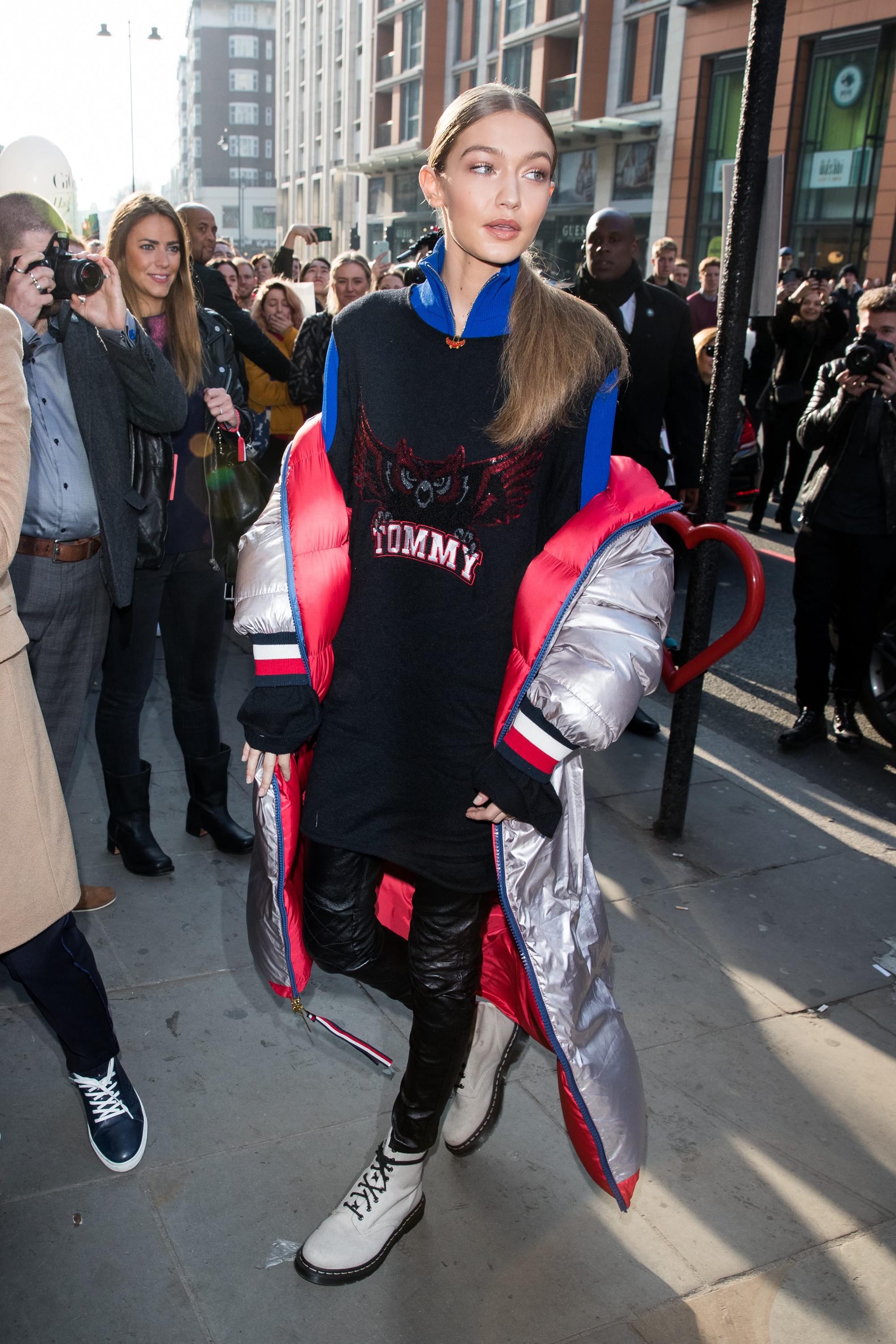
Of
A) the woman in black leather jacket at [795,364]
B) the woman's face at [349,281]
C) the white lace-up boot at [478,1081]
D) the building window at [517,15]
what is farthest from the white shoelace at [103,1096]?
the building window at [517,15]

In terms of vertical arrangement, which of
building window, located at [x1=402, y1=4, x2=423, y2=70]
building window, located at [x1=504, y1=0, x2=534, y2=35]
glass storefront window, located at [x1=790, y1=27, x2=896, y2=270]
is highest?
building window, located at [x1=402, y1=4, x2=423, y2=70]

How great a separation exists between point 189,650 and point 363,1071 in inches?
65.5

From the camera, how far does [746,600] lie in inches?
149

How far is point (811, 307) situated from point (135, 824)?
24.9ft

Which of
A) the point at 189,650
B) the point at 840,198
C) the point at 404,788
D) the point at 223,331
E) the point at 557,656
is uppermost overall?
the point at 840,198

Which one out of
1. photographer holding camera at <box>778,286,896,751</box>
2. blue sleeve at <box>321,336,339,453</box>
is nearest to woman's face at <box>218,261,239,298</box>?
photographer holding camera at <box>778,286,896,751</box>

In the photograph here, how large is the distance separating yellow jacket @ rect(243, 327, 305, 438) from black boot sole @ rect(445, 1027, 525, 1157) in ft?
13.0

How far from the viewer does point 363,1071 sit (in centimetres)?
283

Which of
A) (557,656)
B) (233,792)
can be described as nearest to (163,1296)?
(557,656)

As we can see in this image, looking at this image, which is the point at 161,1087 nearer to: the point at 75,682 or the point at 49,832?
the point at 49,832

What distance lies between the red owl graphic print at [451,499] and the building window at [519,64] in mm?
36450

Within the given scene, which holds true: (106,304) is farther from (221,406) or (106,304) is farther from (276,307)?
(276,307)

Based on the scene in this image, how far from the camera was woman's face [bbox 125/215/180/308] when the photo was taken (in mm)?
3461

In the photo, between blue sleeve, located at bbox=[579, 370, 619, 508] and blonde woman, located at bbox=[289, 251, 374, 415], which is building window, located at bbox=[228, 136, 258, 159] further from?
blue sleeve, located at bbox=[579, 370, 619, 508]
